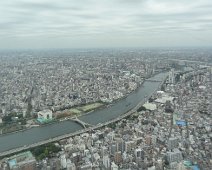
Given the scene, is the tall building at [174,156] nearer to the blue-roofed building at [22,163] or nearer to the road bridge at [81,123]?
the blue-roofed building at [22,163]

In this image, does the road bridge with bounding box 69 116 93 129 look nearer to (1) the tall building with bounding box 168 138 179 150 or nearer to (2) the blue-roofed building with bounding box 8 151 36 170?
(2) the blue-roofed building with bounding box 8 151 36 170

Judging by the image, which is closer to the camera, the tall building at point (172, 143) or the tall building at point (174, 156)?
the tall building at point (174, 156)

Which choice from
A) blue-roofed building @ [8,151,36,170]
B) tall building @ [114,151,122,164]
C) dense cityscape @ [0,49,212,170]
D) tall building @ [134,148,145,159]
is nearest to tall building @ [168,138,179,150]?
dense cityscape @ [0,49,212,170]

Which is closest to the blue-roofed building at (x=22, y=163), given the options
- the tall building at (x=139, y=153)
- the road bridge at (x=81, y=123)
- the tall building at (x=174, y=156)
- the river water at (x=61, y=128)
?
the river water at (x=61, y=128)

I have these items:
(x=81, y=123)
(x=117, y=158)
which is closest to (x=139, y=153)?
(x=117, y=158)

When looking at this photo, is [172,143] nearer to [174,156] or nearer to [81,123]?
[174,156]

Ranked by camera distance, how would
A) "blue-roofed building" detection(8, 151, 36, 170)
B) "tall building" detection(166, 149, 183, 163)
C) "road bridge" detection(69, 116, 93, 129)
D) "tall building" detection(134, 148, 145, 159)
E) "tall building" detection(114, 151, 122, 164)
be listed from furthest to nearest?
"road bridge" detection(69, 116, 93, 129), "tall building" detection(134, 148, 145, 159), "tall building" detection(114, 151, 122, 164), "tall building" detection(166, 149, 183, 163), "blue-roofed building" detection(8, 151, 36, 170)

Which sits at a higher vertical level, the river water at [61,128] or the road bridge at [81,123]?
the road bridge at [81,123]

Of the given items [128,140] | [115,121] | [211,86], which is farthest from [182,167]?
[211,86]
